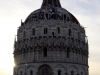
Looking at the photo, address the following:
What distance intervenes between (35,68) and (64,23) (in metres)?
14.4

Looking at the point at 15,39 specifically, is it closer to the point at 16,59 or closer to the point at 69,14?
the point at 16,59

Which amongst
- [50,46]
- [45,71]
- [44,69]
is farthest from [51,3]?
[45,71]

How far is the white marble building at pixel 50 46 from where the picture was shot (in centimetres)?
5841

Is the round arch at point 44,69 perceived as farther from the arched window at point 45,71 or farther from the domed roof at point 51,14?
the domed roof at point 51,14

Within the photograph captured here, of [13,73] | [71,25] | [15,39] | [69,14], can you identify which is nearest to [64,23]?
[71,25]

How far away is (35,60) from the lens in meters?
58.7

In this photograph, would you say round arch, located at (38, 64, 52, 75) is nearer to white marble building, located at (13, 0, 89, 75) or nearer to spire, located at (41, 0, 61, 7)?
white marble building, located at (13, 0, 89, 75)

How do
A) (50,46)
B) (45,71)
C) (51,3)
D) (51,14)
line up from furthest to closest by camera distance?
1. (51,3)
2. (51,14)
3. (50,46)
4. (45,71)

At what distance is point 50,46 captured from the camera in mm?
58938

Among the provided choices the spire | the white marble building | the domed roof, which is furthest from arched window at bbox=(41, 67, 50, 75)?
the spire

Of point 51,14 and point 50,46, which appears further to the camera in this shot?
point 51,14

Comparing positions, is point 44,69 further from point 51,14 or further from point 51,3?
point 51,3

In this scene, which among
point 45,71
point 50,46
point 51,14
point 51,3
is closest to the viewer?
point 45,71

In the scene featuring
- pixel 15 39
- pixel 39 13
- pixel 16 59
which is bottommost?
pixel 16 59
